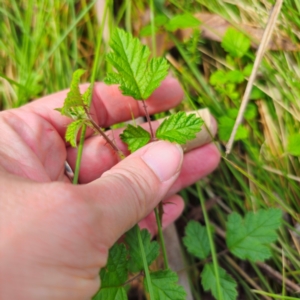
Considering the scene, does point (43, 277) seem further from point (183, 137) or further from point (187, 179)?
point (187, 179)

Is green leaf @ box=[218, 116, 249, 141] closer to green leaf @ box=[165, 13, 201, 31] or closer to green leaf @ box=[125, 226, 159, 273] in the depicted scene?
green leaf @ box=[165, 13, 201, 31]

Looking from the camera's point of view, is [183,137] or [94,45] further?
[94,45]

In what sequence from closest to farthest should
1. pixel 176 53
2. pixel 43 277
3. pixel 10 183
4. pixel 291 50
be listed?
pixel 43 277 < pixel 10 183 < pixel 291 50 < pixel 176 53

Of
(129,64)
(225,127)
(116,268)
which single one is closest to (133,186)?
(116,268)

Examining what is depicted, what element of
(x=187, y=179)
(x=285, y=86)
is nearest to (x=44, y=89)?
(x=187, y=179)

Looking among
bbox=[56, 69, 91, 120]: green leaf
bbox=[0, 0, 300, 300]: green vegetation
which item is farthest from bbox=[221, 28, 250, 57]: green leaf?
bbox=[56, 69, 91, 120]: green leaf

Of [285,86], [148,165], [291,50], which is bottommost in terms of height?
[148,165]

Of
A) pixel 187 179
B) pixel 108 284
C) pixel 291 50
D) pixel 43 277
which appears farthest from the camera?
pixel 187 179
